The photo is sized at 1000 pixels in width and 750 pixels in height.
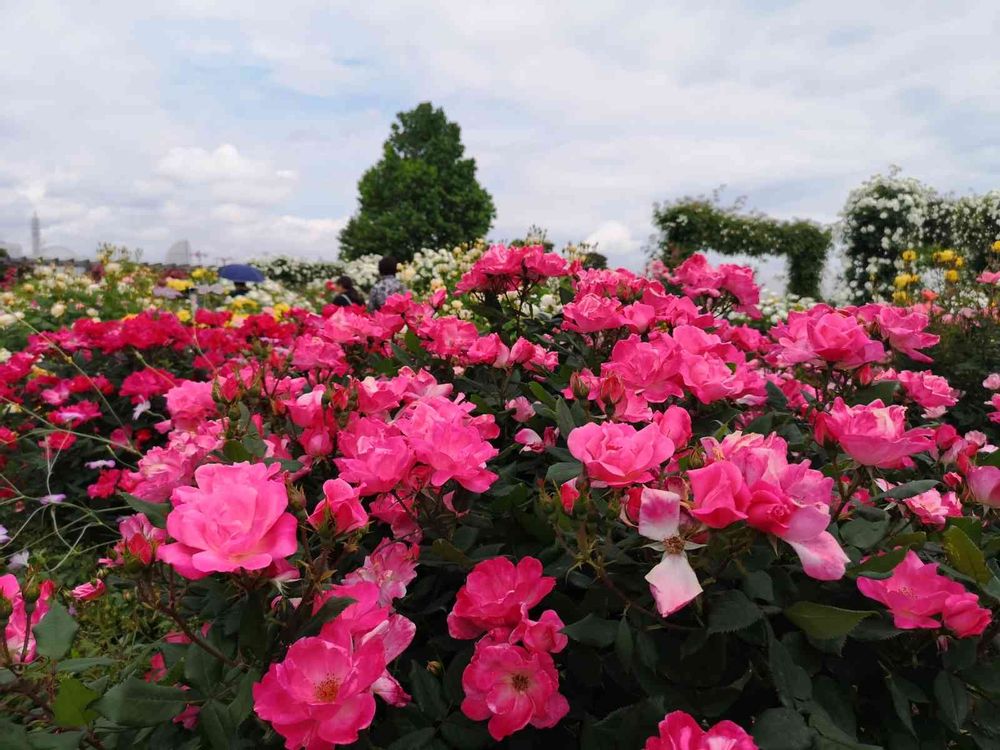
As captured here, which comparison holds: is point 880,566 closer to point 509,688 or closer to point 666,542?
point 666,542

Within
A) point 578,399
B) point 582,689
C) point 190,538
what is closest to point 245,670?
point 190,538

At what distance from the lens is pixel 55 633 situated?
983mm

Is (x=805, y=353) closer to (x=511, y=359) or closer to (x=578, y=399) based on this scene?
(x=578, y=399)

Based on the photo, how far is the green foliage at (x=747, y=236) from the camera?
14797 millimetres

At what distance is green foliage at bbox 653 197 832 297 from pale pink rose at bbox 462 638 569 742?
1346cm

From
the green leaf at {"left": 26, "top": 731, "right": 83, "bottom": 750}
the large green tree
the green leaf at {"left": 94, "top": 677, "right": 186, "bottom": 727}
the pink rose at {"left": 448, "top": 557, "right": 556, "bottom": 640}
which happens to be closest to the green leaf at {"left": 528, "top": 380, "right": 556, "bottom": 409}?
the pink rose at {"left": 448, "top": 557, "right": 556, "bottom": 640}

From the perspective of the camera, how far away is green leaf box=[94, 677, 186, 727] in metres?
0.85

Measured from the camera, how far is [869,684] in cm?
95

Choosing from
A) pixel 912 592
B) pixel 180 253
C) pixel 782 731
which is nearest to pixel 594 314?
pixel 912 592

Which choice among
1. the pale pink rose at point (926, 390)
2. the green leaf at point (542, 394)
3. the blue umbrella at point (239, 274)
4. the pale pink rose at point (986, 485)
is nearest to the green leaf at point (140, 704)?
the green leaf at point (542, 394)

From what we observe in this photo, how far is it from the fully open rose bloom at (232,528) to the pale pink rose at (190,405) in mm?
783

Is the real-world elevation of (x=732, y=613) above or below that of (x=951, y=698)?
above

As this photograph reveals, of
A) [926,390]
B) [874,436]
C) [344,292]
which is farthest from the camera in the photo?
[344,292]

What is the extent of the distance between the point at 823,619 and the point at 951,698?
249mm
